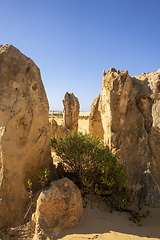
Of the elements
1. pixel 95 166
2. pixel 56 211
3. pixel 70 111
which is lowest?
pixel 56 211

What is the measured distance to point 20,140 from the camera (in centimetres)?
382

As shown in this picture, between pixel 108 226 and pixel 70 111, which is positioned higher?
pixel 70 111

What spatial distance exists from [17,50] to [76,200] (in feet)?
11.5

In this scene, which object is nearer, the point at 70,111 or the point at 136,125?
the point at 136,125

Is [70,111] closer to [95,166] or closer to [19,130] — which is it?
[95,166]

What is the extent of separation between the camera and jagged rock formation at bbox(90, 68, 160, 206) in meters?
4.58

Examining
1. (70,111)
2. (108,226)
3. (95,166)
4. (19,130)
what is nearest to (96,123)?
(70,111)

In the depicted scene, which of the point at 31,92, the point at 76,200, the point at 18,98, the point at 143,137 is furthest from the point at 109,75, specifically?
the point at 76,200

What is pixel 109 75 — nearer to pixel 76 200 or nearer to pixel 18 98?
pixel 18 98

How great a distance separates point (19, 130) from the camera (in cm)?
382

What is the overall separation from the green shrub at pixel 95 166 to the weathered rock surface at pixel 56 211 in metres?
0.75

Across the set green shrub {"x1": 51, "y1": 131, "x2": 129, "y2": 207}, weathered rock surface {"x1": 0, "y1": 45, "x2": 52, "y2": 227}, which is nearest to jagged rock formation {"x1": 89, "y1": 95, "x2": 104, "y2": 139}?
green shrub {"x1": 51, "y1": 131, "x2": 129, "y2": 207}

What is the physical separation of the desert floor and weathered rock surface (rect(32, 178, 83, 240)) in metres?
0.13

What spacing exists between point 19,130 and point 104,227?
247 cm
